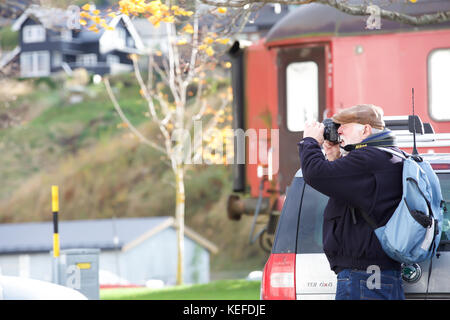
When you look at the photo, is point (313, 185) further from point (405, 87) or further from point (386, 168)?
point (405, 87)

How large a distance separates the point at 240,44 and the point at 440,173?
8070 mm

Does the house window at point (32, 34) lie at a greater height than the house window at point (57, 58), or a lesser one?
greater

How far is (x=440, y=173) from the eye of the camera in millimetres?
4902

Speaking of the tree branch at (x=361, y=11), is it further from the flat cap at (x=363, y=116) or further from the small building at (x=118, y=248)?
the small building at (x=118, y=248)

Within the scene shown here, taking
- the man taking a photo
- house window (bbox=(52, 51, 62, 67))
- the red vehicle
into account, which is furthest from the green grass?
house window (bbox=(52, 51, 62, 67))

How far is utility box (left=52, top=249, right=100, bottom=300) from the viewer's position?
10359 millimetres

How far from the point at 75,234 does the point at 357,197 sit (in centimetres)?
2942

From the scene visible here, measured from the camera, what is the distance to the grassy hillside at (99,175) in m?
45.4

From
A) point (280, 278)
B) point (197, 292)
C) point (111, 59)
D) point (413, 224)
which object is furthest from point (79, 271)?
point (111, 59)

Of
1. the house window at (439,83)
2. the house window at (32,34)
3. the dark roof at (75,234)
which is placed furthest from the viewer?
the house window at (32,34)

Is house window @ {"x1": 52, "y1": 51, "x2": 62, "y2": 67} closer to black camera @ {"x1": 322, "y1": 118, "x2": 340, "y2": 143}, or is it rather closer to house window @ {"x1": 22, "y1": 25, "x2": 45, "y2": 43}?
house window @ {"x1": 22, "y1": 25, "x2": 45, "y2": 43}

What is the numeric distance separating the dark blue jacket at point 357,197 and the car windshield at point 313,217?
0.31 metres

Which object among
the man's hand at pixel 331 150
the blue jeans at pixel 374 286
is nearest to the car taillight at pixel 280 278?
the blue jeans at pixel 374 286
